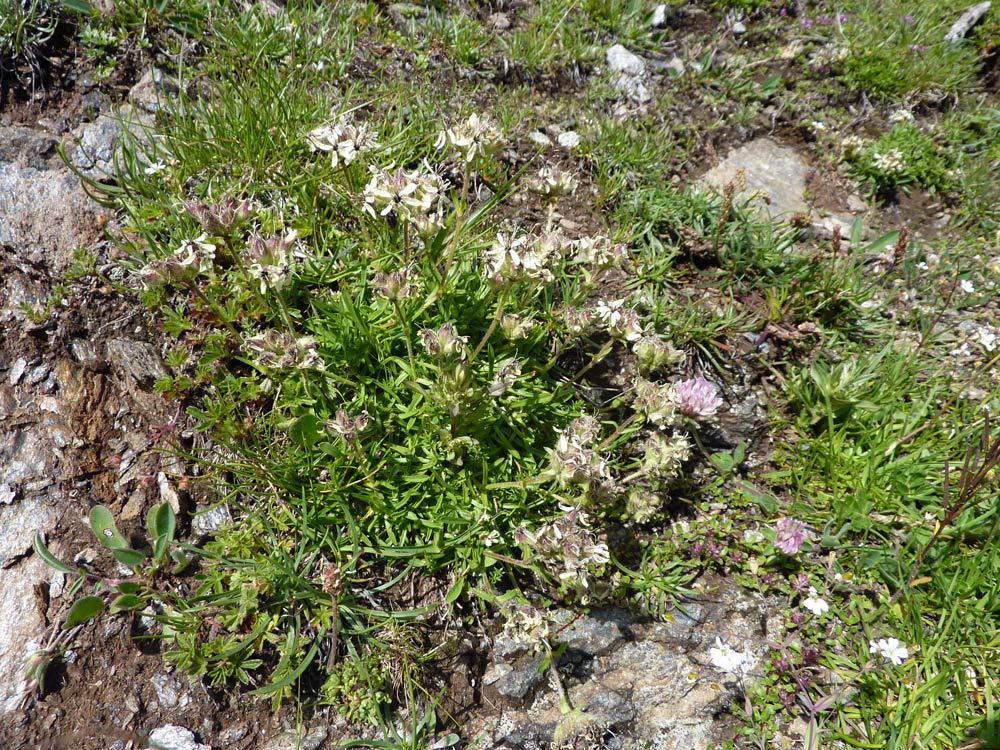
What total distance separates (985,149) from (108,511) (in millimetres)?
Answer: 6104

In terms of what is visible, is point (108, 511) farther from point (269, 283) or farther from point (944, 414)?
point (944, 414)

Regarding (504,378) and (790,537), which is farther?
(790,537)

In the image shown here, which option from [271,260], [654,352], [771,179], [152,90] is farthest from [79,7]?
[771,179]

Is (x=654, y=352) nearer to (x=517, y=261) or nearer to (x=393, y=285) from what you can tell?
(x=517, y=261)

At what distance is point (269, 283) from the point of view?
255cm

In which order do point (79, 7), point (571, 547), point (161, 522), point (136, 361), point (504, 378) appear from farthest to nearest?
point (79, 7) < point (136, 361) < point (161, 522) < point (504, 378) < point (571, 547)

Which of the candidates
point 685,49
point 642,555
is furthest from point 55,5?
point 642,555

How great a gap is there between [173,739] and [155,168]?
281 centimetres

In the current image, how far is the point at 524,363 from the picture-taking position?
3225 millimetres

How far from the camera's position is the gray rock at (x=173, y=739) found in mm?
2447

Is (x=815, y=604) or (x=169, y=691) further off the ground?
(x=815, y=604)

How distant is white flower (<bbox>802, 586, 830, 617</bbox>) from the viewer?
2887 mm

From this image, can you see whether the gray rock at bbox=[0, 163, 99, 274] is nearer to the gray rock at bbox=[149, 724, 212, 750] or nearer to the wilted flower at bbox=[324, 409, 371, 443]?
the wilted flower at bbox=[324, 409, 371, 443]

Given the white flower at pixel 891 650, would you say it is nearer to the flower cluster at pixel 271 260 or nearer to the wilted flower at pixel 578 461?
the wilted flower at pixel 578 461
